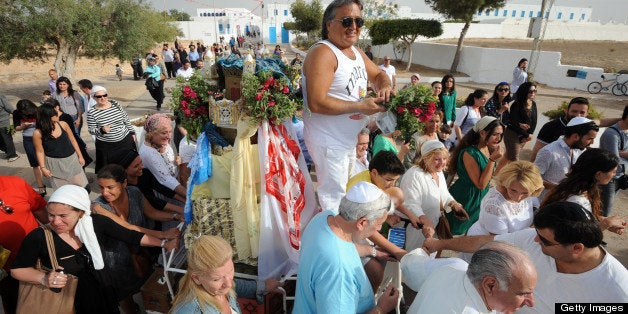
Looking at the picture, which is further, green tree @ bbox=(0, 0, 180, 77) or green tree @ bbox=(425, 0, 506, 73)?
green tree @ bbox=(425, 0, 506, 73)

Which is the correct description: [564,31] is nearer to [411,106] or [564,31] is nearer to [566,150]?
[566,150]

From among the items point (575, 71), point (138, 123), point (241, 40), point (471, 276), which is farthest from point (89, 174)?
point (241, 40)

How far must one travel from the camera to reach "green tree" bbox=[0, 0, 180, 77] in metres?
12.5

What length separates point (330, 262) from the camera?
196cm

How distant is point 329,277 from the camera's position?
1.94m

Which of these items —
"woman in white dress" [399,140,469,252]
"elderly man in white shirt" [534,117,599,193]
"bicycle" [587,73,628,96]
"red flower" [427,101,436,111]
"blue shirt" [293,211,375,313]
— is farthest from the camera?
"bicycle" [587,73,628,96]

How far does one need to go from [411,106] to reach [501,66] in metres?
21.9

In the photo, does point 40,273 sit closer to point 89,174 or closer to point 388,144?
point 388,144

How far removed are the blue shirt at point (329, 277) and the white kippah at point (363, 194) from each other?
25 centimetres

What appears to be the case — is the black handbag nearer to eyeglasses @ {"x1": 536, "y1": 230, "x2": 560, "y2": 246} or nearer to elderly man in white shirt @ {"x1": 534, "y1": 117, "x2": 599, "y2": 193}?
elderly man in white shirt @ {"x1": 534, "y1": 117, "x2": 599, "y2": 193}

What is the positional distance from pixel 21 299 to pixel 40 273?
0.92ft

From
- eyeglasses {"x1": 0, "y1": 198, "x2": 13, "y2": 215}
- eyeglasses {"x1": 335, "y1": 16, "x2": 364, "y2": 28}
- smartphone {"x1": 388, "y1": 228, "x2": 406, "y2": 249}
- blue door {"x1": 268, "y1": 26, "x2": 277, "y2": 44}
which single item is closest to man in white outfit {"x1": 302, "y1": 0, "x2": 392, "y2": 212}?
eyeglasses {"x1": 335, "y1": 16, "x2": 364, "y2": 28}

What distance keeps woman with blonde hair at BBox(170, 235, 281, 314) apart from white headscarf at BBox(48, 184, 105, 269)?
3.24ft

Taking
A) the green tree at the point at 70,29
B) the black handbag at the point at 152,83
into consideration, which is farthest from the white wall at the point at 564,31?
the black handbag at the point at 152,83
